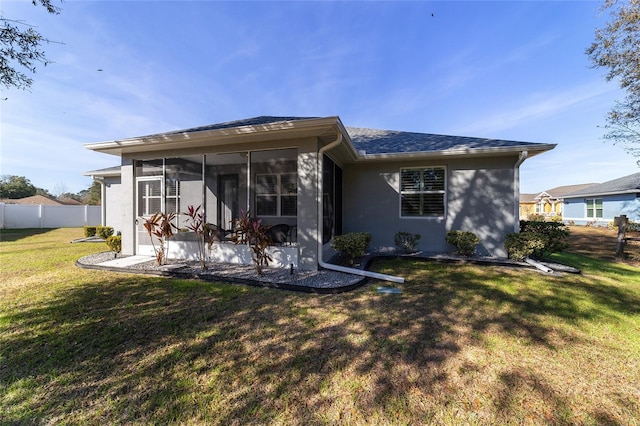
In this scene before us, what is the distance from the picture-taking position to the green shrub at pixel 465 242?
22.2ft

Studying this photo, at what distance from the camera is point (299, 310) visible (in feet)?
12.1

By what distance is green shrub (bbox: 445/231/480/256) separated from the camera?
677 cm

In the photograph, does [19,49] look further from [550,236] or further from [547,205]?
[547,205]

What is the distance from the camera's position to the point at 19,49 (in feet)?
13.6

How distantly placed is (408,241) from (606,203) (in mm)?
22237

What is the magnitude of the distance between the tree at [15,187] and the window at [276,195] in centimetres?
4411

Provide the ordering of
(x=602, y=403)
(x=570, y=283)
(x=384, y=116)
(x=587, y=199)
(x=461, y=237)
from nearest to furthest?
(x=602, y=403), (x=570, y=283), (x=461, y=237), (x=384, y=116), (x=587, y=199)

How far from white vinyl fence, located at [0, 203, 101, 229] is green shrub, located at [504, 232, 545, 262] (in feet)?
80.2

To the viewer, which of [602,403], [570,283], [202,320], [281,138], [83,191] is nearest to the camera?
[602,403]

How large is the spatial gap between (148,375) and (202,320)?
1.05 meters

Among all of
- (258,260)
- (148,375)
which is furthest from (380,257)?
(148,375)

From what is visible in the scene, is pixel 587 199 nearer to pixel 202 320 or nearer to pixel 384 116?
pixel 384 116

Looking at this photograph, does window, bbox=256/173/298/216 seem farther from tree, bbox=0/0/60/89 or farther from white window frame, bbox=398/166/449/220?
tree, bbox=0/0/60/89

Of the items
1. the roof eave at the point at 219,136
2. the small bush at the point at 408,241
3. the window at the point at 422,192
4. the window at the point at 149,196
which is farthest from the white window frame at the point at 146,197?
the window at the point at 422,192
